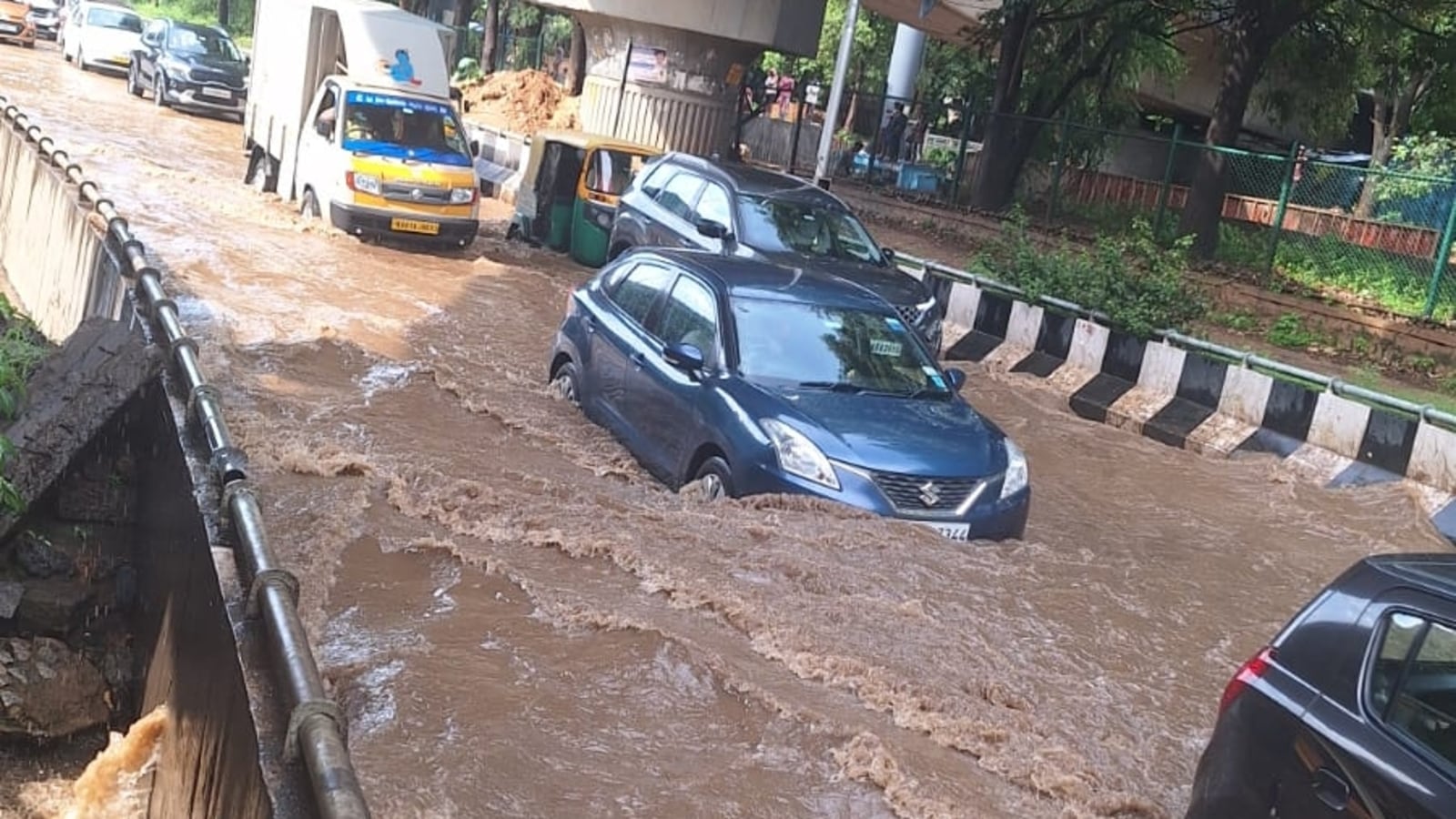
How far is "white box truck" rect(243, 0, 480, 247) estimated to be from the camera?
1667cm

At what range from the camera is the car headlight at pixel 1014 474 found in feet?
25.9

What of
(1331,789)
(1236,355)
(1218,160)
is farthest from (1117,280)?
(1331,789)

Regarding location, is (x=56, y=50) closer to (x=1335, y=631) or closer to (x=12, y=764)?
(x=12, y=764)

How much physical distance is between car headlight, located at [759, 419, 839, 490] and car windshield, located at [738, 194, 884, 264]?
565cm

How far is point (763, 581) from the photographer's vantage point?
7.00 meters

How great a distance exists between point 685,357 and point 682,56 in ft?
55.9

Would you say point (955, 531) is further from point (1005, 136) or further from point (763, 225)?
point (1005, 136)

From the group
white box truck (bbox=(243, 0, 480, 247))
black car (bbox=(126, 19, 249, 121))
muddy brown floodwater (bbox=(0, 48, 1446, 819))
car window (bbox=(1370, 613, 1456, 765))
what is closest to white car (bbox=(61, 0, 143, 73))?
black car (bbox=(126, 19, 249, 121))

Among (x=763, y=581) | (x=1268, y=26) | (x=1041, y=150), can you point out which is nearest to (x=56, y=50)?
(x=1041, y=150)

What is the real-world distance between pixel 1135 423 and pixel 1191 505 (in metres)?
2.05

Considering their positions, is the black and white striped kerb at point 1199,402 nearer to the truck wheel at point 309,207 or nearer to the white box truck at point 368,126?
the white box truck at point 368,126

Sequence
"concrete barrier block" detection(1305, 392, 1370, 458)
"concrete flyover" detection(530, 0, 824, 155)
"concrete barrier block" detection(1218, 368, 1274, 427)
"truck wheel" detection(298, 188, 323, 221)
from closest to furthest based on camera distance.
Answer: "concrete barrier block" detection(1305, 392, 1370, 458), "concrete barrier block" detection(1218, 368, 1274, 427), "truck wheel" detection(298, 188, 323, 221), "concrete flyover" detection(530, 0, 824, 155)

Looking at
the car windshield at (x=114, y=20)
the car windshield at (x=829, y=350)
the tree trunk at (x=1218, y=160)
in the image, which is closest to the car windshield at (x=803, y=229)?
the car windshield at (x=829, y=350)

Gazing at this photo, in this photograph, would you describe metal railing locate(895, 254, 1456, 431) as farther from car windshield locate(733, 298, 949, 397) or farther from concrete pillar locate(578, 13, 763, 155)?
concrete pillar locate(578, 13, 763, 155)
